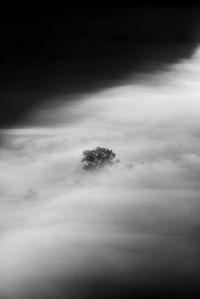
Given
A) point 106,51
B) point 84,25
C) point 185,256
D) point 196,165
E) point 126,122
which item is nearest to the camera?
point 185,256

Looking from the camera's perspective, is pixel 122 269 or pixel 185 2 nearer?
pixel 122 269

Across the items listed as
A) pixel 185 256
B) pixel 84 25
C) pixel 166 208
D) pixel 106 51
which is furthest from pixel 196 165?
pixel 84 25

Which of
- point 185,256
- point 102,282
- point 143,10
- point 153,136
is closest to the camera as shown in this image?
point 102,282

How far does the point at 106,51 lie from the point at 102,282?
12.7 metres

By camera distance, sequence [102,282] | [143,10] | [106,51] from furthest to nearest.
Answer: [143,10] < [106,51] < [102,282]

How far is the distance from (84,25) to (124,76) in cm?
547

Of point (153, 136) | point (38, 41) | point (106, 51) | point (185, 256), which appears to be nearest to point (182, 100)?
point (153, 136)

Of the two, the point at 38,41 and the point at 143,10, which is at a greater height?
the point at 143,10

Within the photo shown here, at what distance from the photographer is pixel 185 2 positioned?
21875 millimetres

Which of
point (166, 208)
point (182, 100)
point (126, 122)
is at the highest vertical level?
point (182, 100)

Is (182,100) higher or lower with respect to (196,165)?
higher

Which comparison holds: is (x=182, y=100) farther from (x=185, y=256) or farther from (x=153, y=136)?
(x=185, y=256)

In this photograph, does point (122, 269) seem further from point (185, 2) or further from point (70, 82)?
point (185, 2)

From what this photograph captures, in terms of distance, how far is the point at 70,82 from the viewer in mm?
14992
